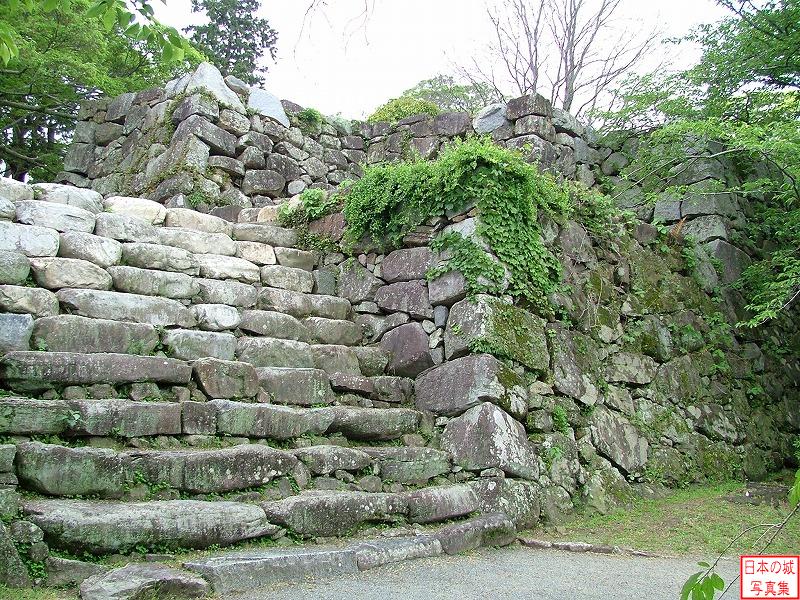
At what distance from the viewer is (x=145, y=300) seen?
5.29 m

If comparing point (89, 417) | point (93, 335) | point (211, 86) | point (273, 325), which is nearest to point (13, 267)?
point (93, 335)

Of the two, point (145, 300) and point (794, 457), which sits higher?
point (145, 300)

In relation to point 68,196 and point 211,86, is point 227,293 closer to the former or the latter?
point 68,196

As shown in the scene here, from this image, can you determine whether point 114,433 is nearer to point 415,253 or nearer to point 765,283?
point 415,253

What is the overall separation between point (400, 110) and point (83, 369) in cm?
853

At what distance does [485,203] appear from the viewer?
240 inches

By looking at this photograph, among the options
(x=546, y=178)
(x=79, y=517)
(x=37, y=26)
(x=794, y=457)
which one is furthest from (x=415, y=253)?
(x=37, y=26)

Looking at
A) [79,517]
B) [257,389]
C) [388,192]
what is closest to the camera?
[79,517]

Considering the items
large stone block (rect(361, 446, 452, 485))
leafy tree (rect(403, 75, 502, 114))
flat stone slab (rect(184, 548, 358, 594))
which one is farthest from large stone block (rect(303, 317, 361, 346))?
leafy tree (rect(403, 75, 502, 114))

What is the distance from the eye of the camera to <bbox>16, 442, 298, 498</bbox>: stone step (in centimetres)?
360

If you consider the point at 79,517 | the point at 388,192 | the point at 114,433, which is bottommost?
the point at 79,517

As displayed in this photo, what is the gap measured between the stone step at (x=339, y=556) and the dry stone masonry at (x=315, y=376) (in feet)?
0.05

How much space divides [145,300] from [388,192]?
254cm

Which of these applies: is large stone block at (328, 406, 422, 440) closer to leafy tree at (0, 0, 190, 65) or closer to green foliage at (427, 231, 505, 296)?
green foliage at (427, 231, 505, 296)
